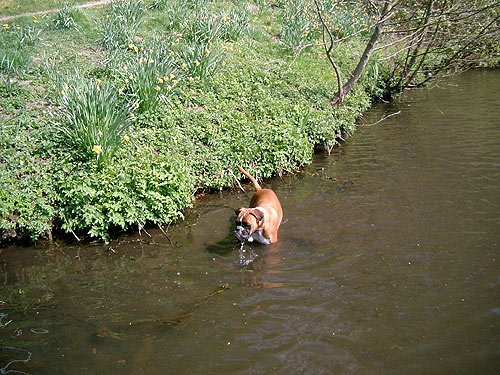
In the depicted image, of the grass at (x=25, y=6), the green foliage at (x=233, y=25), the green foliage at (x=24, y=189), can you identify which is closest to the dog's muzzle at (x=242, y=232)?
the green foliage at (x=24, y=189)

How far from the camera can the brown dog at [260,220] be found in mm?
5754

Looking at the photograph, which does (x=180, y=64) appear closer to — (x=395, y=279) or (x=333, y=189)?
(x=333, y=189)

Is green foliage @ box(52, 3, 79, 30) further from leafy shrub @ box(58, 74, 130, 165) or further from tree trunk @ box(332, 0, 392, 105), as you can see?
tree trunk @ box(332, 0, 392, 105)

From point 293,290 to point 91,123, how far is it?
353 centimetres

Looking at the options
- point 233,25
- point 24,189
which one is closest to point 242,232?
point 24,189

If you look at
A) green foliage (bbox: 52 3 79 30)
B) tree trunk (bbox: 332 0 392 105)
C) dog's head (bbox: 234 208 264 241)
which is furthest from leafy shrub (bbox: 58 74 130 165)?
green foliage (bbox: 52 3 79 30)

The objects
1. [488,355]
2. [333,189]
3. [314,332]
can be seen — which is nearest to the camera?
[488,355]

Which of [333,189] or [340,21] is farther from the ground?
[340,21]

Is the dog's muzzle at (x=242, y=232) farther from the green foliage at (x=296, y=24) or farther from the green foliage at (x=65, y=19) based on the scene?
the green foliage at (x=65, y=19)

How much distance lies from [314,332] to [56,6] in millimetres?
13449

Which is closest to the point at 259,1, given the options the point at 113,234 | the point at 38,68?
the point at 38,68

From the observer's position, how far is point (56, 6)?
579 inches

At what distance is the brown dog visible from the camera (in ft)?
18.9

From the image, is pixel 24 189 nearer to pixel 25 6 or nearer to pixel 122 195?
pixel 122 195
